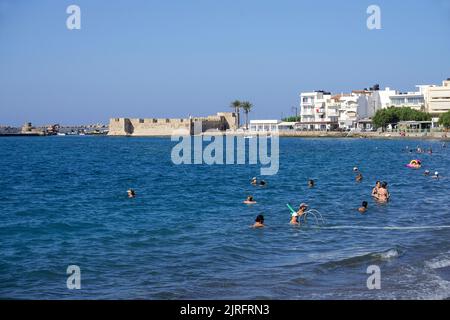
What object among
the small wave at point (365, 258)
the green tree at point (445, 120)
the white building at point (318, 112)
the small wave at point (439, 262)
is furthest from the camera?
the white building at point (318, 112)

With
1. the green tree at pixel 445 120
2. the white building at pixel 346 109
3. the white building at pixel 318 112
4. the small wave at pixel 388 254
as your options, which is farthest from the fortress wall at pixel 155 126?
the small wave at pixel 388 254

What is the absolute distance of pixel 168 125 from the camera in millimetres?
158125

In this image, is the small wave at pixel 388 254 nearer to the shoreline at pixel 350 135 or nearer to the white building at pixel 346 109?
the shoreline at pixel 350 135

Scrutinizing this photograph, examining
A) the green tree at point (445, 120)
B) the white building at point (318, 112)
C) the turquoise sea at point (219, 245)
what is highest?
the white building at point (318, 112)

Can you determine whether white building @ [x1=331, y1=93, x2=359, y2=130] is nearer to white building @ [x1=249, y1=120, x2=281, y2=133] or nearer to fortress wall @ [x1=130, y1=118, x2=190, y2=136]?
white building @ [x1=249, y1=120, x2=281, y2=133]

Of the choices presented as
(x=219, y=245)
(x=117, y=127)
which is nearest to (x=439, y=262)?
(x=219, y=245)

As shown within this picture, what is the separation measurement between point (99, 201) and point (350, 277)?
58.6 ft

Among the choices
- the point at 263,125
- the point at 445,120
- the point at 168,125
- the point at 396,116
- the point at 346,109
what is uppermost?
the point at 346,109

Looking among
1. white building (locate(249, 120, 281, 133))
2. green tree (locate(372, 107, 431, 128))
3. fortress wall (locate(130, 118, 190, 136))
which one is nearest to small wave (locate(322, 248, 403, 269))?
green tree (locate(372, 107, 431, 128))

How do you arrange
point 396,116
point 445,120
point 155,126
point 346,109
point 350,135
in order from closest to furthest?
point 445,120 → point 396,116 → point 350,135 → point 346,109 → point 155,126

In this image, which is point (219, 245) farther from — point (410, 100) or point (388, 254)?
point (410, 100)

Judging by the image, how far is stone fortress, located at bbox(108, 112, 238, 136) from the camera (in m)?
148

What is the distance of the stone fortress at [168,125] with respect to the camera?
148 m
